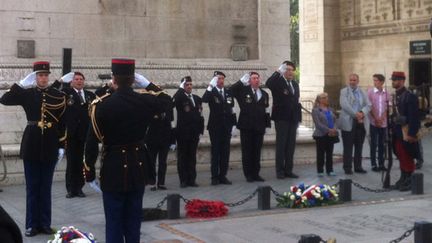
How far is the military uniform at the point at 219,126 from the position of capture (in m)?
13.6

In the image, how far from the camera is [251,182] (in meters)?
13.9

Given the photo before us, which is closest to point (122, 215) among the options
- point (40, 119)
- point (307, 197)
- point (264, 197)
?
point (40, 119)

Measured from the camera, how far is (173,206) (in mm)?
10125

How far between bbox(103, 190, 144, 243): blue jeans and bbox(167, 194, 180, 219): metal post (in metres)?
2.89

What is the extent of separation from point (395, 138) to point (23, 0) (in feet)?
24.3

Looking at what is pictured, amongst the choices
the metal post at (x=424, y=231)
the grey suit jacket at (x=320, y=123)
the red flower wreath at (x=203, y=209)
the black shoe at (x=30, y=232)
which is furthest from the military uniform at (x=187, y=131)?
the metal post at (x=424, y=231)

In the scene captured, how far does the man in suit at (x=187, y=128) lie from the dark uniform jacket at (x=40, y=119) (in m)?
4.00

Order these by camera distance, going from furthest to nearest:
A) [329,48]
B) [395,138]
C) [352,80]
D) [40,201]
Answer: [329,48]
[352,80]
[395,138]
[40,201]

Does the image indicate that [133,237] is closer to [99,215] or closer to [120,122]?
[120,122]

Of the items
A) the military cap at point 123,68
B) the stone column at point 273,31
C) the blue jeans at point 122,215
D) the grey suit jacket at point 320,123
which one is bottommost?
the blue jeans at point 122,215

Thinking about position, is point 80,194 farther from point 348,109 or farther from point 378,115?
point 378,115

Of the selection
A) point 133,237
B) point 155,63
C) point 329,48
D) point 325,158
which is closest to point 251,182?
point 325,158

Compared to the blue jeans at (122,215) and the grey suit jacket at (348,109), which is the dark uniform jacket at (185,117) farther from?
the blue jeans at (122,215)

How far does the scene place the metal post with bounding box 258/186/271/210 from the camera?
1077 cm
